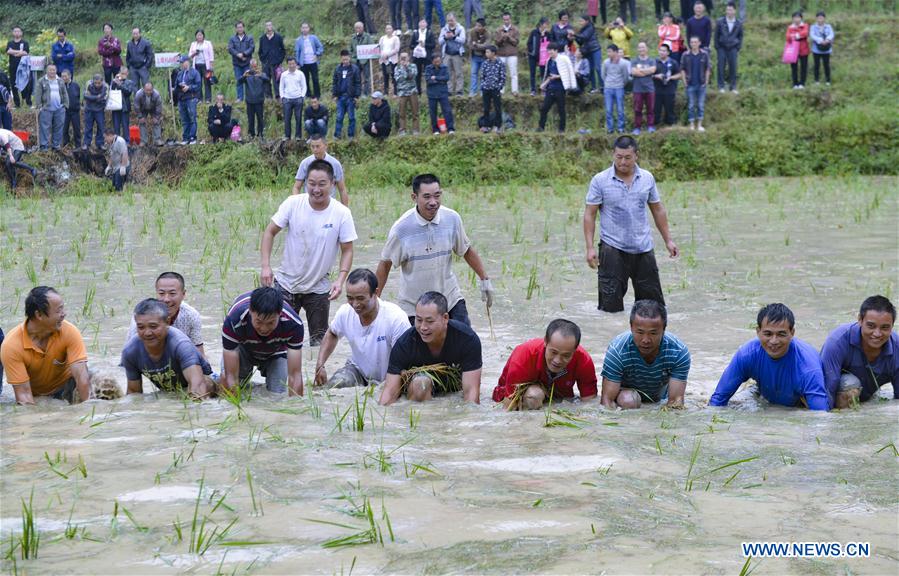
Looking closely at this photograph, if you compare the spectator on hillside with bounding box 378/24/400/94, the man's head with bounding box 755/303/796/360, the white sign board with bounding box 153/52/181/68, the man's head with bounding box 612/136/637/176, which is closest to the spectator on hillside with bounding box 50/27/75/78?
the white sign board with bounding box 153/52/181/68

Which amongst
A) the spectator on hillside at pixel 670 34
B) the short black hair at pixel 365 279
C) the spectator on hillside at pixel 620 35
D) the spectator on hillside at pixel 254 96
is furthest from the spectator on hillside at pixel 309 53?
the short black hair at pixel 365 279

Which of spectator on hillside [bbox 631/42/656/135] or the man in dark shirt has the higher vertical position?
spectator on hillside [bbox 631/42/656/135]

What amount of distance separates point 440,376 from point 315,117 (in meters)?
14.7

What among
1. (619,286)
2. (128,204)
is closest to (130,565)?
(619,286)

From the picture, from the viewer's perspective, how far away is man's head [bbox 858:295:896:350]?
6.55 metres

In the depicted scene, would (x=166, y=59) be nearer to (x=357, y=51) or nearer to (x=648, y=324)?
(x=357, y=51)

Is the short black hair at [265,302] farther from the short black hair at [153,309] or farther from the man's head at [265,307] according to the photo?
the short black hair at [153,309]

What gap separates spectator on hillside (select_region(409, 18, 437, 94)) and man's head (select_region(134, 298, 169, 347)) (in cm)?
1511

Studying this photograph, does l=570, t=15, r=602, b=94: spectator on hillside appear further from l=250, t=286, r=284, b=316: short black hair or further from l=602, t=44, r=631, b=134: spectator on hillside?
l=250, t=286, r=284, b=316: short black hair

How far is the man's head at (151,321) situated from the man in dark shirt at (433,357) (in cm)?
140

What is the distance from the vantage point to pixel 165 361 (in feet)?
23.0

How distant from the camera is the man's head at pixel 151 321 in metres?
6.79

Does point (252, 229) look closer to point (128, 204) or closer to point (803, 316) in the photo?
point (128, 204)

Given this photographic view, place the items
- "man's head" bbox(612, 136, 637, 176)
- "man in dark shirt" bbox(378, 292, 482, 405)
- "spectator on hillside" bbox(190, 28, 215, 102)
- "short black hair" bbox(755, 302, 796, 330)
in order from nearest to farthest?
"short black hair" bbox(755, 302, 796, 330)
"man in dark shirt" bbox(378, 292, 482, 405)
"man's head" bbox(612, 136, 637, 176)
"spectator on hillside" bbox(190, 28, 215, 102)
